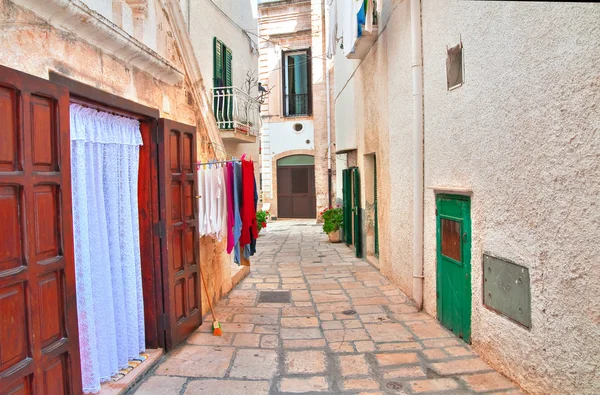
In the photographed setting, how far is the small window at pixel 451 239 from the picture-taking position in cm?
471

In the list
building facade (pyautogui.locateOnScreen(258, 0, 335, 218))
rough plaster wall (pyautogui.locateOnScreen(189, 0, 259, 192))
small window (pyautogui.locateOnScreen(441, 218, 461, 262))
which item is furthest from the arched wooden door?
small window (pyautogui.locateOnScreen(441, 218, 461, 262))

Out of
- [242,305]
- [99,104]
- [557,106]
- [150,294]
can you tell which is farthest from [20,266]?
[242,305]

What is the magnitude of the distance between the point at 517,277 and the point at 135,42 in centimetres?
374

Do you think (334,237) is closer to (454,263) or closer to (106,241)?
(454,263)

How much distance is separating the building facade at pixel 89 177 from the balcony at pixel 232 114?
6182 millimetres

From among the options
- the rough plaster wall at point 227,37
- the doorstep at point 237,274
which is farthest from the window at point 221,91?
the doorstep at point 237,274

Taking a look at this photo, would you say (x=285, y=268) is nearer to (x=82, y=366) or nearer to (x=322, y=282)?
(x=322, y=282)

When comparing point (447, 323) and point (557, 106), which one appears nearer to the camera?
point (557, 106)

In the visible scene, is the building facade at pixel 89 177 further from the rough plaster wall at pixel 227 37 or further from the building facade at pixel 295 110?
the building facade at pixel 295 110

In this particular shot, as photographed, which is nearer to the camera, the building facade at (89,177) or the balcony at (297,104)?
the building facade at (89,177)

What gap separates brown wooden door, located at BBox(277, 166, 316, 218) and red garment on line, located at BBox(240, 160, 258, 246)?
511 inches

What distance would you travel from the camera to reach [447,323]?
503 centimetres

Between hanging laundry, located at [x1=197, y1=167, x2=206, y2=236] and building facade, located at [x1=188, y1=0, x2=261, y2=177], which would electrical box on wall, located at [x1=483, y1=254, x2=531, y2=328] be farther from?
building facade, located at [x1=188, y1=0, x2=261, y2=177]

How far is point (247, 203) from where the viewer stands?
18.3 ft
